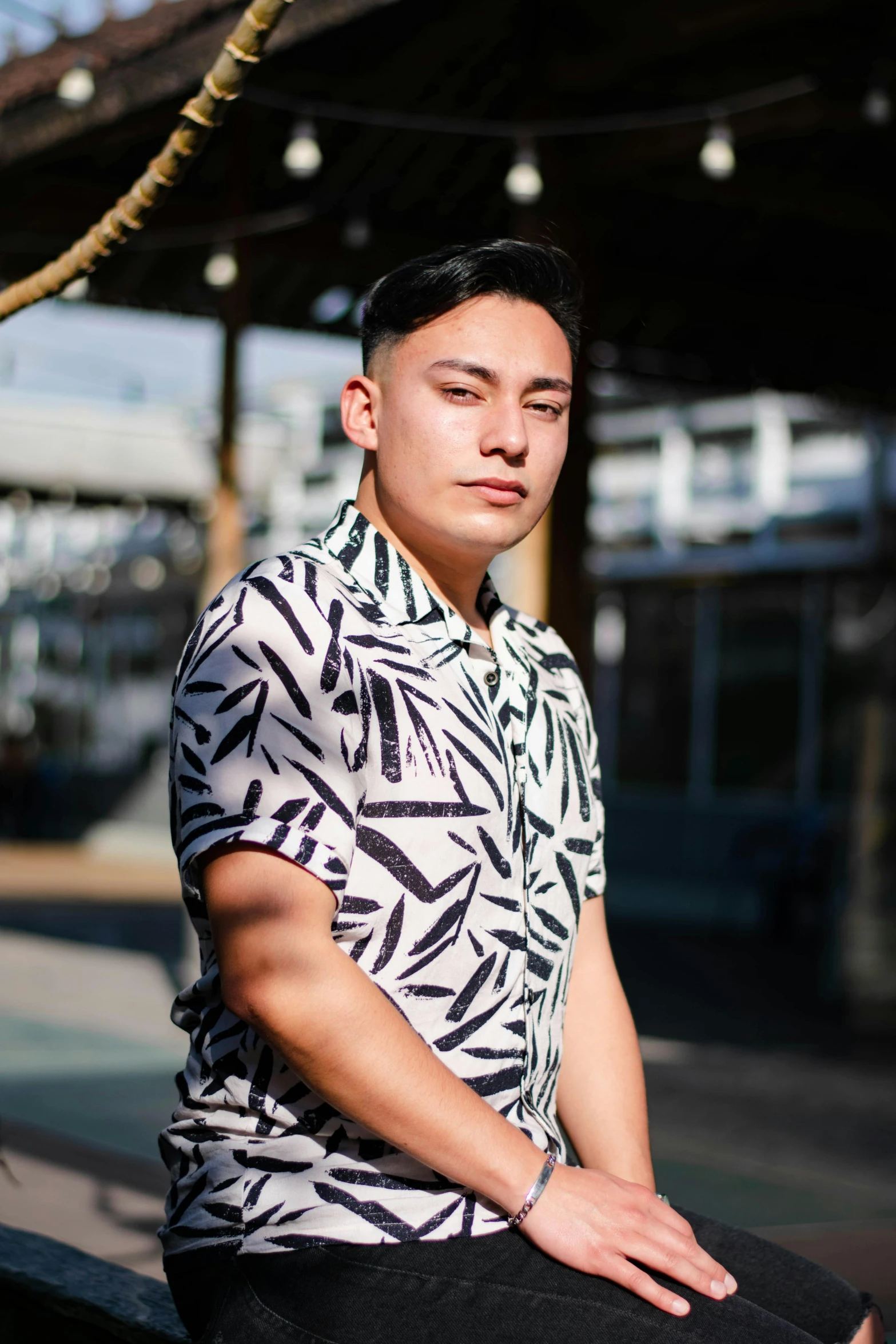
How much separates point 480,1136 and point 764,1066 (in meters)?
5.95

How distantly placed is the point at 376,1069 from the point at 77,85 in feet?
23.4

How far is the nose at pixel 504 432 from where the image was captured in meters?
1.83

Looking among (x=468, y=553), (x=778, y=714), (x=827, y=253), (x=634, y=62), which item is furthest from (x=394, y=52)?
(x=778, y=714)

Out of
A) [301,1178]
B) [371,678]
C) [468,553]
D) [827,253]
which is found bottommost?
[301,1178]

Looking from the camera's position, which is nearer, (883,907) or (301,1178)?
(301,1178)

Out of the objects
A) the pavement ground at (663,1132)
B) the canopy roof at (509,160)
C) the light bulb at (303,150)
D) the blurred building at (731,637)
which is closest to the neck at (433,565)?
the pavement ground at (663,1132)

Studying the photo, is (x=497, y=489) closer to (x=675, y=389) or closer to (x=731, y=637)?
(x=675, y=389)

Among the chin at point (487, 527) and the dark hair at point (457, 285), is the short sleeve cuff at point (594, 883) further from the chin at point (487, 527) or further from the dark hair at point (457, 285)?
the dark hair at point (457, 285)

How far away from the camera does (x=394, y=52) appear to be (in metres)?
7.22

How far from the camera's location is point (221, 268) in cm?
961

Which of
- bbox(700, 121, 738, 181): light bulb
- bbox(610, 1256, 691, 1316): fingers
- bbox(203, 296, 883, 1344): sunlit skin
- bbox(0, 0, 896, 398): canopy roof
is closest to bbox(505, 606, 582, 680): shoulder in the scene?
bbox(203, 296, 883, 1344): sunlit skin

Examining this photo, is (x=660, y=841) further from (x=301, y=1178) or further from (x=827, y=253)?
(x=301, y=1178)

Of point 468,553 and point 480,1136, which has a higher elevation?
point 468,553

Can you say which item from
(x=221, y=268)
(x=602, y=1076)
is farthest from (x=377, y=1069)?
(x=221, y=268)
